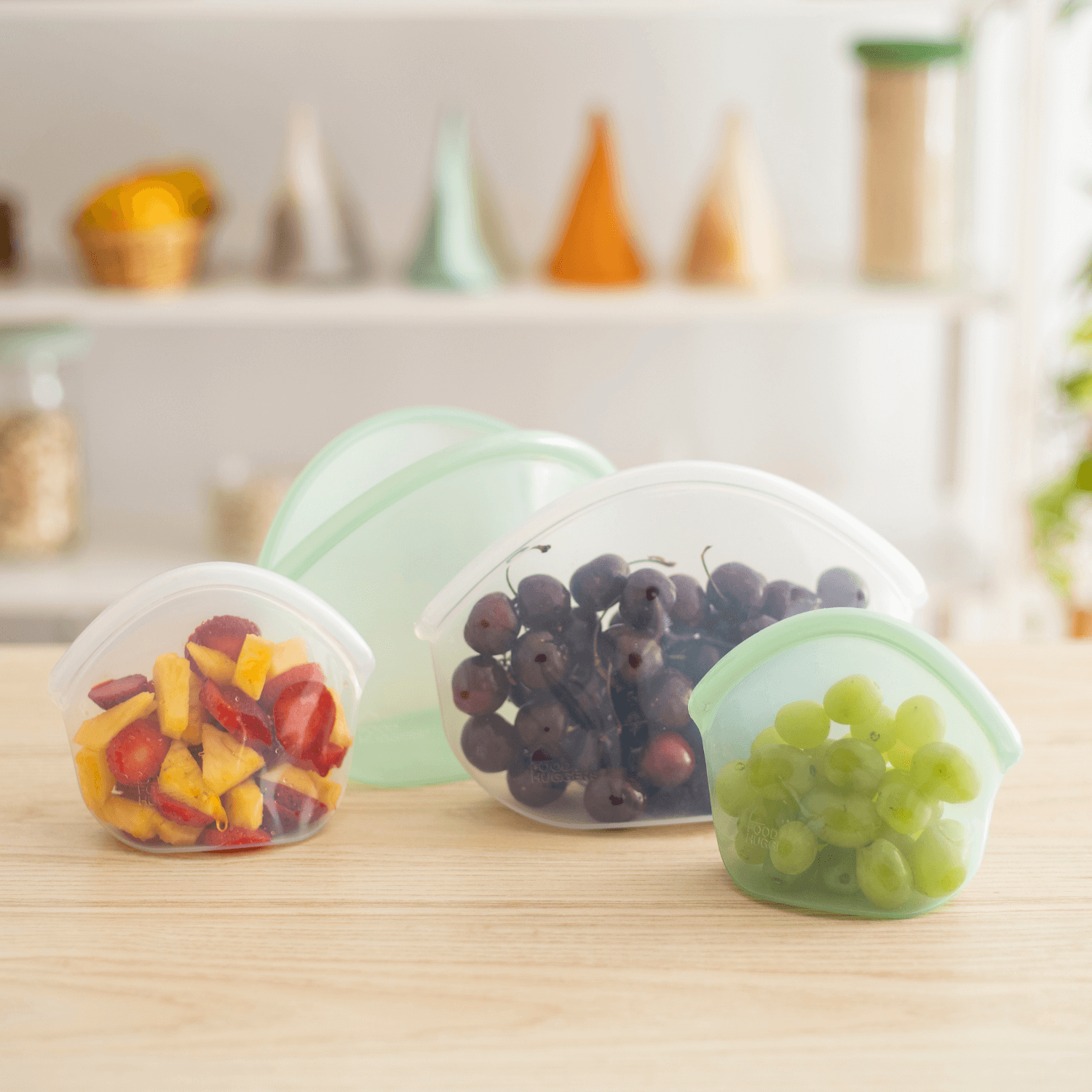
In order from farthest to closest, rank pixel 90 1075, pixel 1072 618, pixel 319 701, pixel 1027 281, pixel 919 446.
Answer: pixel 919 446 → pixel 1072 618 → pixel 1027 281 → pixel 319 701 → pixel 90 1075

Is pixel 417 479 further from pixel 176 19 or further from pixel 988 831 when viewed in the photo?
pixel 176 19

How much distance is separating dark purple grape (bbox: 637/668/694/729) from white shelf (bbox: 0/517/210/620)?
1166mm

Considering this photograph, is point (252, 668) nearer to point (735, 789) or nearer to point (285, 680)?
point (285, 680)

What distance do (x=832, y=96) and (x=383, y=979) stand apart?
5.92 ft

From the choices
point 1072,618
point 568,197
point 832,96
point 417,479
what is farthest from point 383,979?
point 832,96

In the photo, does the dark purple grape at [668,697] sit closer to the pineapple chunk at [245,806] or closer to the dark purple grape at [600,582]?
the dark purple grape at [600,582]

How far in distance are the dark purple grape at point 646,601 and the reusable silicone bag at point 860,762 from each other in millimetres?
52

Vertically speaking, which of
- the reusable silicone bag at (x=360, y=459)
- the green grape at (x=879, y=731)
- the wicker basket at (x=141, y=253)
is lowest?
the green grape at (x=879, y=731)

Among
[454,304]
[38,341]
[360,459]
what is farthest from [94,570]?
[360,459]

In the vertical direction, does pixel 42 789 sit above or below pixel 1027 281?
below

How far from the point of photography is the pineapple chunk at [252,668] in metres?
0.56

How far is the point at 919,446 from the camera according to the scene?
2.12 metres

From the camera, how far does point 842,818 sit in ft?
1.68

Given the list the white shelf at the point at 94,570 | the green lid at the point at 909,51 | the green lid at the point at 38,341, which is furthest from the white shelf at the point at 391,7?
the white shelf at the point at 94,570
